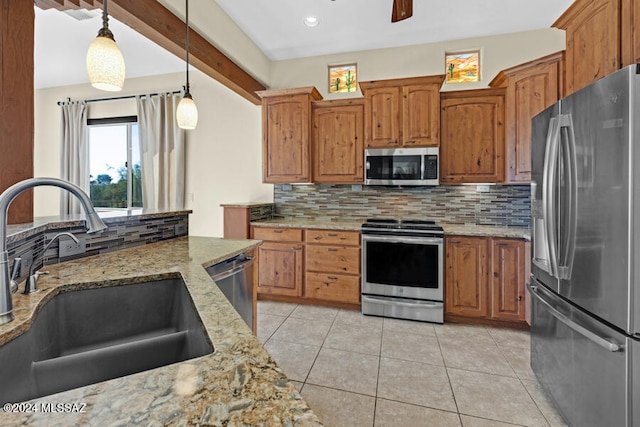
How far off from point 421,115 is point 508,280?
1.91 meters

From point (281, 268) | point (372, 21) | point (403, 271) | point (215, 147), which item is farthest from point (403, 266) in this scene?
point (215, 147)

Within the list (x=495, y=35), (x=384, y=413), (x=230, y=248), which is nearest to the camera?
(x=384, y=413)

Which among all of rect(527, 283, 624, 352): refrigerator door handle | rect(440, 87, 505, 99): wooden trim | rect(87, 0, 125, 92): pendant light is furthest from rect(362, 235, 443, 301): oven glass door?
rect(87, 0, 125, 92): pendant light

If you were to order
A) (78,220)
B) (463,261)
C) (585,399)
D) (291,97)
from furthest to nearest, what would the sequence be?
(291,97) < (463,261) < (78,220) < (585,399)

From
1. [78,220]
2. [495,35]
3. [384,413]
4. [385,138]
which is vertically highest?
[495,35]

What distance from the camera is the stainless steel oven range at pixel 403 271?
9.43 feet

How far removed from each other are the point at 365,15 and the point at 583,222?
275cm

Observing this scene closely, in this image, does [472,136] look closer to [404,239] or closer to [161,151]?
[404,239]

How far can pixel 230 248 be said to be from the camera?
5.95ft

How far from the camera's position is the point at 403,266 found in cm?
297

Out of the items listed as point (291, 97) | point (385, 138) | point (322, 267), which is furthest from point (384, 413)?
point (291, 97)

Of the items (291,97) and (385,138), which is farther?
(291,97)

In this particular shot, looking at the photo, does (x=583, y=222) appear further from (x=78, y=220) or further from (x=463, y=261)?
(x=78, y=220)

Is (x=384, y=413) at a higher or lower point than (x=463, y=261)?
lower
